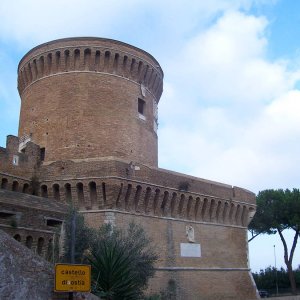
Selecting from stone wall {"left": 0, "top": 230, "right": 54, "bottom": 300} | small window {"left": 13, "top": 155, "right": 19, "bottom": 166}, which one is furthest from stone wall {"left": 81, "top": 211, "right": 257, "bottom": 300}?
stone wall {"left": 0, "top": 230, "right": 54, "bottom": 300}

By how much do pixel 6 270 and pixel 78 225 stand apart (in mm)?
6626

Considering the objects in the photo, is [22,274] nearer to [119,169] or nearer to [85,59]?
[119,169]

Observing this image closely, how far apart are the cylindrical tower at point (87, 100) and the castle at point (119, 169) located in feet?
0.15

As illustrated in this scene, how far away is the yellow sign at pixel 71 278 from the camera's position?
704 cm

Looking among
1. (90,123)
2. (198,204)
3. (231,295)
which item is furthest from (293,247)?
(90,123)

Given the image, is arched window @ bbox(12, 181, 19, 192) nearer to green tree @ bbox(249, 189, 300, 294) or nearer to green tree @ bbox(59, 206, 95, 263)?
green tree @ bbox(59, 206, 95, 263)

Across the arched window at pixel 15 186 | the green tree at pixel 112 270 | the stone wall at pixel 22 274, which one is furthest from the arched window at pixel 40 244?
the stone wall at pixel 22 274

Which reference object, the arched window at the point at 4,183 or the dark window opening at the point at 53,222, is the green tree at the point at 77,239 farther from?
the arched window at the point at 4,183

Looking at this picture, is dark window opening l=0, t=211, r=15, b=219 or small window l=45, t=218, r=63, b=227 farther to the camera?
small window l=45, t=218, r=63, b=227

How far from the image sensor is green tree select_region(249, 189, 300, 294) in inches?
1399

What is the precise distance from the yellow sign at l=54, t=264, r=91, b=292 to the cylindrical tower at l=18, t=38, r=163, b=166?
12673 millimetres

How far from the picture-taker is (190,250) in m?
19.9

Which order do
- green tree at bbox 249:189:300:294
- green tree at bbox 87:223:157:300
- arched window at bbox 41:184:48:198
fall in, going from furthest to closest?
green tree at bbox 249:189:300:294 → arched window at bbox 41:184:48:198 → green tree at bbox 87:223:157:300

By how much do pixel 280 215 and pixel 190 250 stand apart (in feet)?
61.7
